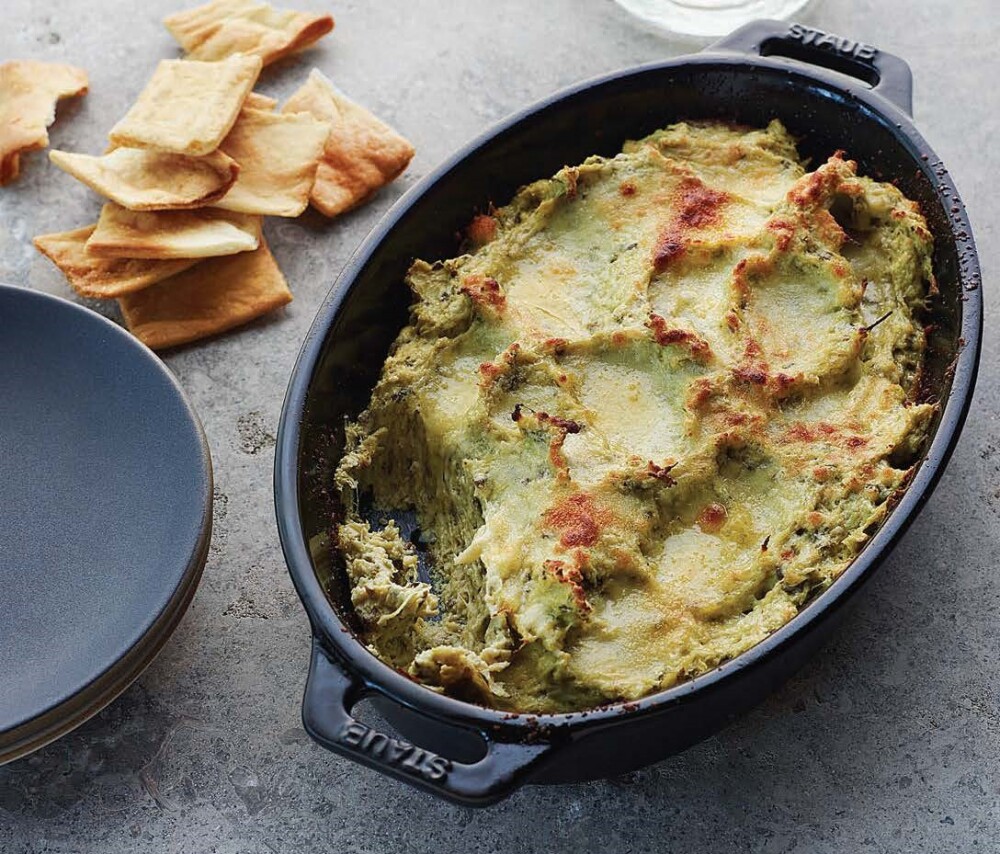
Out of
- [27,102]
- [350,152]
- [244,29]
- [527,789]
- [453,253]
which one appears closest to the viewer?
[527,789]

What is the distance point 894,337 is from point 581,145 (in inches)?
34.4

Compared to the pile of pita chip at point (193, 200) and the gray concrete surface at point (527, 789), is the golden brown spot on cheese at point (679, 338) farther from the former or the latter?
the pile of pita chip at point (193, 200)

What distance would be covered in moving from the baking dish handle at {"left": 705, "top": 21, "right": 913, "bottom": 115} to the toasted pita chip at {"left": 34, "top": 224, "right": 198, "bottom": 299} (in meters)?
1.41

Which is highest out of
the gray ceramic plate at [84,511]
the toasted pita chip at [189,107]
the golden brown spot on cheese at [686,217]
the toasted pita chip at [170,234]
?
the golden brown spot on cheese at [686,217]

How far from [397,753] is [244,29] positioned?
2399 millimetres

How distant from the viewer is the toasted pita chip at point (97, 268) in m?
3.11

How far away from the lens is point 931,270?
8.82 ft

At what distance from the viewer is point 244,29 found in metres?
3.68

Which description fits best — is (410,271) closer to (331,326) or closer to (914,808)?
(331,326)

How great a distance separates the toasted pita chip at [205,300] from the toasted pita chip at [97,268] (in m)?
0.05

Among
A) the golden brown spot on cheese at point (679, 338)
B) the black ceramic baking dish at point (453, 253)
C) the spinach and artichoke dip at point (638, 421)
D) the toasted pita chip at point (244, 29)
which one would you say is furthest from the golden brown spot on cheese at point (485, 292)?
the toasted pita chip at point (244, 29)

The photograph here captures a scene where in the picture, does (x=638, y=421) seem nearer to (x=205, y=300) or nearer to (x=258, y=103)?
(x=205, y=300)

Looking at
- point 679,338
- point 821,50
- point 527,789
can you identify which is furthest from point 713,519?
point 821,50

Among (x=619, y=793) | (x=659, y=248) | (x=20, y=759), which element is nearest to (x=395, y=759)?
(x=619, y=793)
